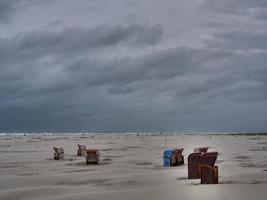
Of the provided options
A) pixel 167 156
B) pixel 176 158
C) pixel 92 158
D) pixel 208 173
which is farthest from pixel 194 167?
pixel 92 158

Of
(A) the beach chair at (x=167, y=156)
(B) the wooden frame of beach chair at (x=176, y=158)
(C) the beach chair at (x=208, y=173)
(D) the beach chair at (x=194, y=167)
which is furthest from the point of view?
(B) the wooden frame of beach chair at (x=176, y=158)

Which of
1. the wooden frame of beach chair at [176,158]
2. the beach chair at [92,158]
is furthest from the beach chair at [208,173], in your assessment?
the beach chair at [92,158]

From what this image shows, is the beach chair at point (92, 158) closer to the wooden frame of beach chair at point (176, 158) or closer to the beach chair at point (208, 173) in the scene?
the wooden frame of beach chair at point (176, 158)

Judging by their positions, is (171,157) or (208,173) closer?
(208,173)

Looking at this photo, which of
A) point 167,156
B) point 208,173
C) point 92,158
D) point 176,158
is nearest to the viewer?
point 208,173

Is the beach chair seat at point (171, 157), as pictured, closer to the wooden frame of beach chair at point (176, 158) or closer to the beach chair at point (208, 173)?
the wooden frame of beach chair at point (176, 158)

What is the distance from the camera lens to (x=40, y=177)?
2009cm

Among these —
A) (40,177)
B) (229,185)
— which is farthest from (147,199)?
(40,177)

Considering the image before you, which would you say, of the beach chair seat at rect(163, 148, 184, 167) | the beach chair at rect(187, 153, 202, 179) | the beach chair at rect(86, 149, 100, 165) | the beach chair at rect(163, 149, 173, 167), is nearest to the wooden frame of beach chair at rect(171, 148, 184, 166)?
the beach chair seat at rect(163, 148, 184, 167)

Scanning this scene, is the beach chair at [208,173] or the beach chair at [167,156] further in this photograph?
the beach chair at [167,156]

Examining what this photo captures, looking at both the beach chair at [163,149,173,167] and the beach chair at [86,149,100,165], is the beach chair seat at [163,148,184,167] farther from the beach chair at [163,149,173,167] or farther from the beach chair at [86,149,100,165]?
the beach chair at [86,149,100,165]

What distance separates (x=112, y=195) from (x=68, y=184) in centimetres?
388

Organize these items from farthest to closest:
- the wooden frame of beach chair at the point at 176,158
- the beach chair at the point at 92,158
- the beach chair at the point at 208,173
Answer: the beach chair at the point at 92,158, the wooden frame of beach chair at the point at 176,158, the beach chair at the point at 208,173

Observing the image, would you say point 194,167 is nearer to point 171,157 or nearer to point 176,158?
point 171,157
